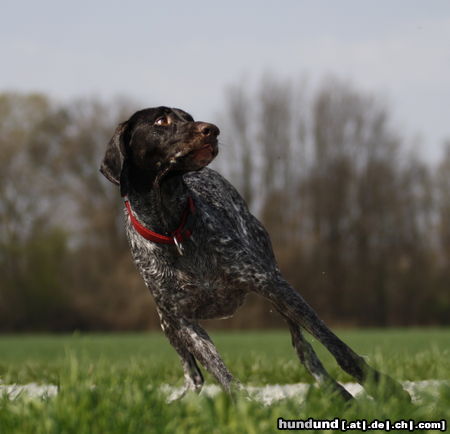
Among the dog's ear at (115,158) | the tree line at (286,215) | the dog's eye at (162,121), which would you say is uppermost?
the dog's eye at (162,121)

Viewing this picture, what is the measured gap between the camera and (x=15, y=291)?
1211 inches

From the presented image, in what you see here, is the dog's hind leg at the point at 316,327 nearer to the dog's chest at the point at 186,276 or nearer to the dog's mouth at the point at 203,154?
the dog's chest at the point at 186,276

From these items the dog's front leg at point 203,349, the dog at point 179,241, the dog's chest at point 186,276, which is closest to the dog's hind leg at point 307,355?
the dog at point 179,241

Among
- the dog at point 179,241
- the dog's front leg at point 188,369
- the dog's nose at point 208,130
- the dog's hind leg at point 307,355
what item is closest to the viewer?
the dog's nose at point 208,130

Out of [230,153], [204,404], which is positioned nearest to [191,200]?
[204,404]

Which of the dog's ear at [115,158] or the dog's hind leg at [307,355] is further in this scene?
the dog's hind leg at [307,355]

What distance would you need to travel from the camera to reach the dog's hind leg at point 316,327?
4.24 m

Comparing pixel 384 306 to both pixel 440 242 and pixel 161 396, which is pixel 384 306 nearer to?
pixel 440 242

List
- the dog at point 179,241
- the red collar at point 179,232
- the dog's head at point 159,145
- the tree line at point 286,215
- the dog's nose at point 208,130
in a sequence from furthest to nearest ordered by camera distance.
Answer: the tree line at point 286,215
the red collar at point 179,232
the dog at point 179,241
the dog's head at point 159,145
the dog's nose at point 208,130

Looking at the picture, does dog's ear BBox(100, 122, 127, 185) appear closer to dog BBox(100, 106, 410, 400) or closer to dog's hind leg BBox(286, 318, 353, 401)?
dog BBox(100, 106, 410, 400)

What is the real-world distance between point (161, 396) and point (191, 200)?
1.47 m

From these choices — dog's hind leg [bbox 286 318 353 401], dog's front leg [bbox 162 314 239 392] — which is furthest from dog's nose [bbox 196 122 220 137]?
dog's hind leg [bbox 286 318 353 401]

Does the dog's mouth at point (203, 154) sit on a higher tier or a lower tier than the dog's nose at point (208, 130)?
lower

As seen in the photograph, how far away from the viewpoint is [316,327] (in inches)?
172
